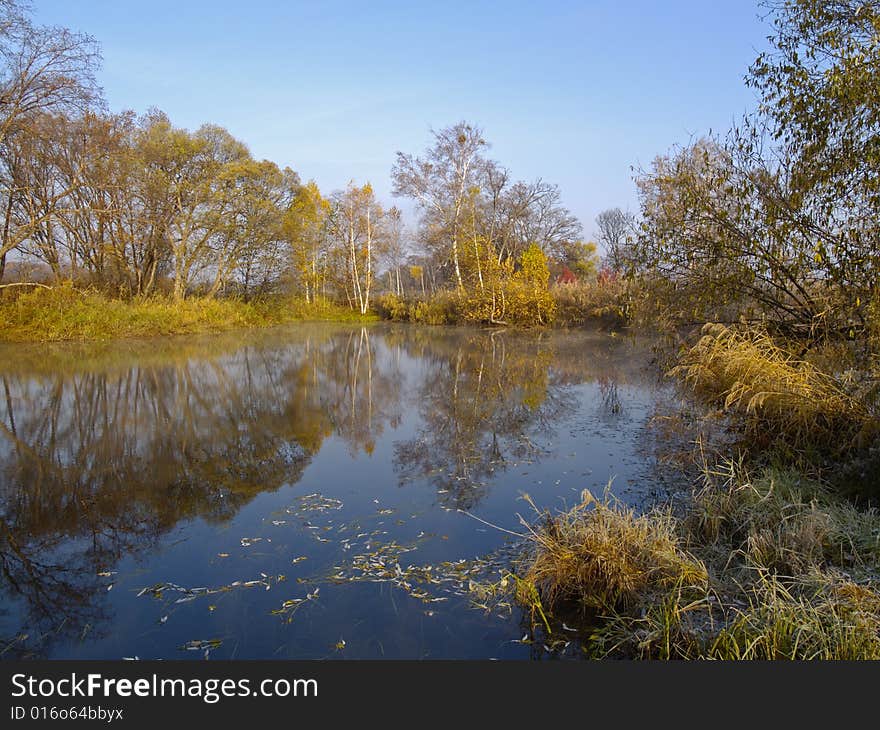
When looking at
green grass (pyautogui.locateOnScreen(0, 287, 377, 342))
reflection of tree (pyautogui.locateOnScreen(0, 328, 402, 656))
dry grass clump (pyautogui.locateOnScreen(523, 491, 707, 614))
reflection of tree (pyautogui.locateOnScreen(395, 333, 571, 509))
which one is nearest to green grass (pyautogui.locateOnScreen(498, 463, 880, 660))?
dry grass clump (pyautogui.locateOnScreen(523, 491, 707, 614))

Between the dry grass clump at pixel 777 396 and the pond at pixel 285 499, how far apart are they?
3.88ft

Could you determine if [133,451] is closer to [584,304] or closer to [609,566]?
[609,566]

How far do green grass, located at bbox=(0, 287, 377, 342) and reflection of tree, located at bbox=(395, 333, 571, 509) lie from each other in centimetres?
1261

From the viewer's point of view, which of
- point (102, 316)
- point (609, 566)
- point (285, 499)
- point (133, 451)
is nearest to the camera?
point (609, 566)

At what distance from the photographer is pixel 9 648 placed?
3.26 meters

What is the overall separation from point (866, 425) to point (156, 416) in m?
9.56

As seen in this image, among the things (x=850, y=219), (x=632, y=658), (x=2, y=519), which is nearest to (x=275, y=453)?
(x=2, y=519)

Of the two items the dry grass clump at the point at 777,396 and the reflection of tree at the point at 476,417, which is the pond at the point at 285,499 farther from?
the dry grass clump at the point at 777,396

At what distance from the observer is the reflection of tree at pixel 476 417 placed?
654cm

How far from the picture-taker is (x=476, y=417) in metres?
9.21

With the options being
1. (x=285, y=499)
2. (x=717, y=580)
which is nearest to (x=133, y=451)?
(x=285, y=499)

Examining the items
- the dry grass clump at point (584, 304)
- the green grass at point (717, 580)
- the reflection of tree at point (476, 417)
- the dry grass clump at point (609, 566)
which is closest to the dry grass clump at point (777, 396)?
the green grass at point (717, 580)

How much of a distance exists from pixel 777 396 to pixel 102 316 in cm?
2186

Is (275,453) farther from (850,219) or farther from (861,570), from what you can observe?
(850,219)
